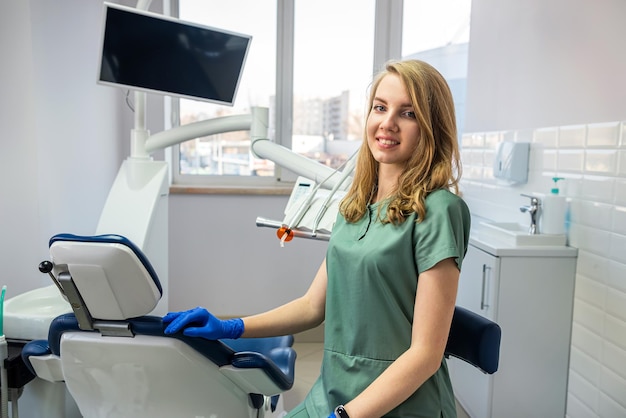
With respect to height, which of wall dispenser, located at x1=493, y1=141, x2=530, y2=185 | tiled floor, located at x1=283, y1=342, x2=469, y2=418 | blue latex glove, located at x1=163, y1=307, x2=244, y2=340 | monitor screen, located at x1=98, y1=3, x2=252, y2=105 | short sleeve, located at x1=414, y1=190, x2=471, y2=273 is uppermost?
monitor screen, located at x1=98, y1=3, x2=252, y2=105

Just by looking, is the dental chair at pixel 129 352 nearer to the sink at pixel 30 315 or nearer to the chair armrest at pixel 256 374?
the chair armrest at pixel 256 374

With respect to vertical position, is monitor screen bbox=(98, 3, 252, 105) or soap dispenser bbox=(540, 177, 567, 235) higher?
monitor screen bbox=(98, 3, 252, 105)

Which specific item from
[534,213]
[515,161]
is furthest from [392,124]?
[515,161]

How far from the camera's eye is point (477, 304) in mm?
2320

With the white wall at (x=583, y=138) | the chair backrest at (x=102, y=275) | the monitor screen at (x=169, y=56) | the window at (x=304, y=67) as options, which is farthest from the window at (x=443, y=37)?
the chair backrest at (x=102, y=275)

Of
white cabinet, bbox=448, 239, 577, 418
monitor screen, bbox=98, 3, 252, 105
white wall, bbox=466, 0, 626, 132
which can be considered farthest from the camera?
white cabinet, bbox=448, 239, 577, 418

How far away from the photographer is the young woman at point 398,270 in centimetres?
110

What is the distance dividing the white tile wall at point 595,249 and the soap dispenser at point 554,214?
0.05 meters

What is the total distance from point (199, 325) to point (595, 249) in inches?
58.4

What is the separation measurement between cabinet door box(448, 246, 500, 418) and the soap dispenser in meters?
0.26

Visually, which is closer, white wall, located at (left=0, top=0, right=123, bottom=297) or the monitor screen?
the monitor screen

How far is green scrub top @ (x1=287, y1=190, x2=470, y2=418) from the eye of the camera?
1.13 meters

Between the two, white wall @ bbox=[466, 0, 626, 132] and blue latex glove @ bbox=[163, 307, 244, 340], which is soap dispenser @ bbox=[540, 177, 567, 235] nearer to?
white wall @ bbox=[466, 0, 626, 132]

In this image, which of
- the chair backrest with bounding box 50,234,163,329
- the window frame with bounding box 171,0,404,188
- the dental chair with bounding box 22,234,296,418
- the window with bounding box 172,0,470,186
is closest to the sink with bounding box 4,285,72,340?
the dental chair with bounding box 22,234,296,418
